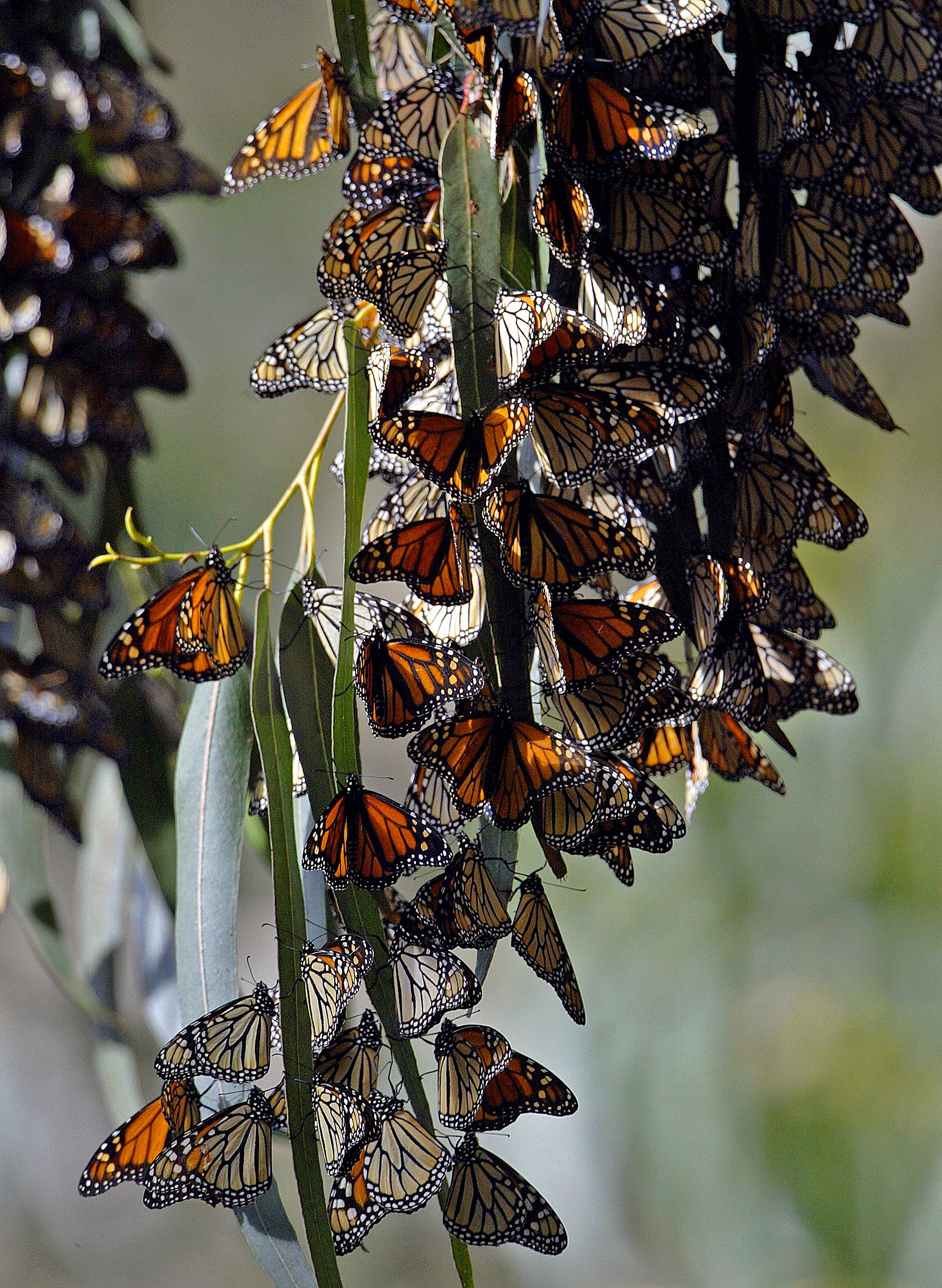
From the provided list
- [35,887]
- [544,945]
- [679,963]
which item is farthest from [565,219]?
[679,963]

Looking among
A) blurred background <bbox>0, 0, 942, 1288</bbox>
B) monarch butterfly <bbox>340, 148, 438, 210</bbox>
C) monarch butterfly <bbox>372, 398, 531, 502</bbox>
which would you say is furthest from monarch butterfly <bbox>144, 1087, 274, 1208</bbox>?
blurred background <bbox>0, 0, 942, 1288</bbox>

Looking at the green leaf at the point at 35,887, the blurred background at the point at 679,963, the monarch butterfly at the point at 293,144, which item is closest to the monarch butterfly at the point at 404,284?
the monarch butterfly at the point at 293,144

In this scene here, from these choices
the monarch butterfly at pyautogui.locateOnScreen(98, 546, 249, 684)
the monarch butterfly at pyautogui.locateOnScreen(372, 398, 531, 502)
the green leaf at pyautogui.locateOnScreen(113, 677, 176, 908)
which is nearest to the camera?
the monarch butterfly at pyautogui.locateOnScreen(372, 398, 531, 502)

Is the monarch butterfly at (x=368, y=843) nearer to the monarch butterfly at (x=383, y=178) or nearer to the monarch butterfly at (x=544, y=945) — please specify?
the monarch butterfly at (x=544, y=945)

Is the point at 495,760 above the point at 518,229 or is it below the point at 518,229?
below

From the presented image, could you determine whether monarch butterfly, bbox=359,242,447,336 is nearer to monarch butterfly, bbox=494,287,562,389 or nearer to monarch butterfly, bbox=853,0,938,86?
monarch butterfly, bbox=494,287,562,389

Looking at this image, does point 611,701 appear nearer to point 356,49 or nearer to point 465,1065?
point 465,1065

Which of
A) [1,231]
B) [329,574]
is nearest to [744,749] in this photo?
[1,231]
